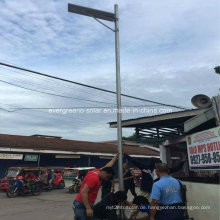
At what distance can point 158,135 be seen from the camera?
8703 millimetres

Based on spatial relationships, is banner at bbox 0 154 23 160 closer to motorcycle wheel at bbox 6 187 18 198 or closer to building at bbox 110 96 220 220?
motorcycle wheel at bbox 6 187 18 198

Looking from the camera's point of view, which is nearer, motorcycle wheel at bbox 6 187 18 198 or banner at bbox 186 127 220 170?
banner at bbox 186 127 220 170

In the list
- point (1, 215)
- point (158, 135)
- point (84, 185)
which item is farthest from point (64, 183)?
point (84, 185)

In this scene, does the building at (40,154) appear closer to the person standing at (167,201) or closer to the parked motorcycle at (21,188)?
the parked motorcycle at (21,188)

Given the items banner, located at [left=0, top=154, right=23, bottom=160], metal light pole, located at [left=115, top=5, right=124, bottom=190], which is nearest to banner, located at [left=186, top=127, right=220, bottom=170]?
metal light pole, located at [left=115, top=5, right=124, bottom=190]

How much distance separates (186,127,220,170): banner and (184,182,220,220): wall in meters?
0.46

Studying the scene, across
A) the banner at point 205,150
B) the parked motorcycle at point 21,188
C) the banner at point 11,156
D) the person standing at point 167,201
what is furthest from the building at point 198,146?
the banner at point 11,156

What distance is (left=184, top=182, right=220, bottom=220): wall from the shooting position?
5.04 m

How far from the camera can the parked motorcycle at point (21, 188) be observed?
46.8 feet

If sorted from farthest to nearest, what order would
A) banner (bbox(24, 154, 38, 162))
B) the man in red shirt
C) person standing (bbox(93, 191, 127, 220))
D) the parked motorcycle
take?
banner (bbox(24, 154, 38, 162)) → the parked motorcycle → person standing (bbox(93, 191, 127, 220)) → the man in red shirt

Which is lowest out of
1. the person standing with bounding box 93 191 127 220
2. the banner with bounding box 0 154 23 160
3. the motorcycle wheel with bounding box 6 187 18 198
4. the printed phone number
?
the motorcycle wheel with bounding box 6 187 18 198

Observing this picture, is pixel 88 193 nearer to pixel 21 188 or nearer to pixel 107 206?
pixel 107 206

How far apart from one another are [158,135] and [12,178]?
454 inches

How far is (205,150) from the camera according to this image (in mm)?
5316
